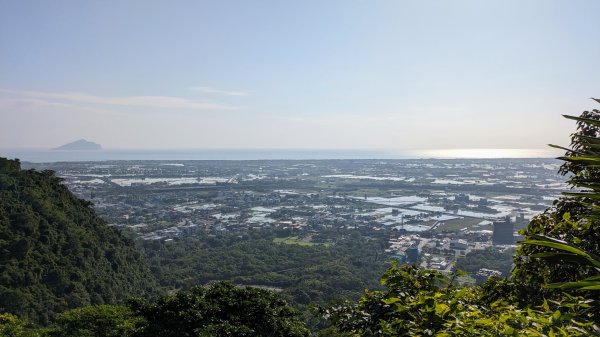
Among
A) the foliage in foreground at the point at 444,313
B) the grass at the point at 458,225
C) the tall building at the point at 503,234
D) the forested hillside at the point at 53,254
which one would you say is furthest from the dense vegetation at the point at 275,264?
the foliage in foreground at the point at 444,313

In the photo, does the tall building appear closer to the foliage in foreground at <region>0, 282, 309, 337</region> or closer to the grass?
the grass

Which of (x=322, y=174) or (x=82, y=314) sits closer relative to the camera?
(x=82, y=314)

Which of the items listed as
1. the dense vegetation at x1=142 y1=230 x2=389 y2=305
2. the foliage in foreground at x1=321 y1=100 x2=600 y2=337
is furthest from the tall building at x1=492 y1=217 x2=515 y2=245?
the foliage in foreground at x1=321 y1=100 x2=600 y2=337

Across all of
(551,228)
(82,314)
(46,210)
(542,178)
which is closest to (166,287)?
(46,210)

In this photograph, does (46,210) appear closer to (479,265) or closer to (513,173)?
(479,265)

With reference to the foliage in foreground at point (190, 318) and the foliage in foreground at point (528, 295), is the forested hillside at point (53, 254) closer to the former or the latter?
the foliage in foreground at point (190, 318)

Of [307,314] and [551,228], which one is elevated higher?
[551,228]
